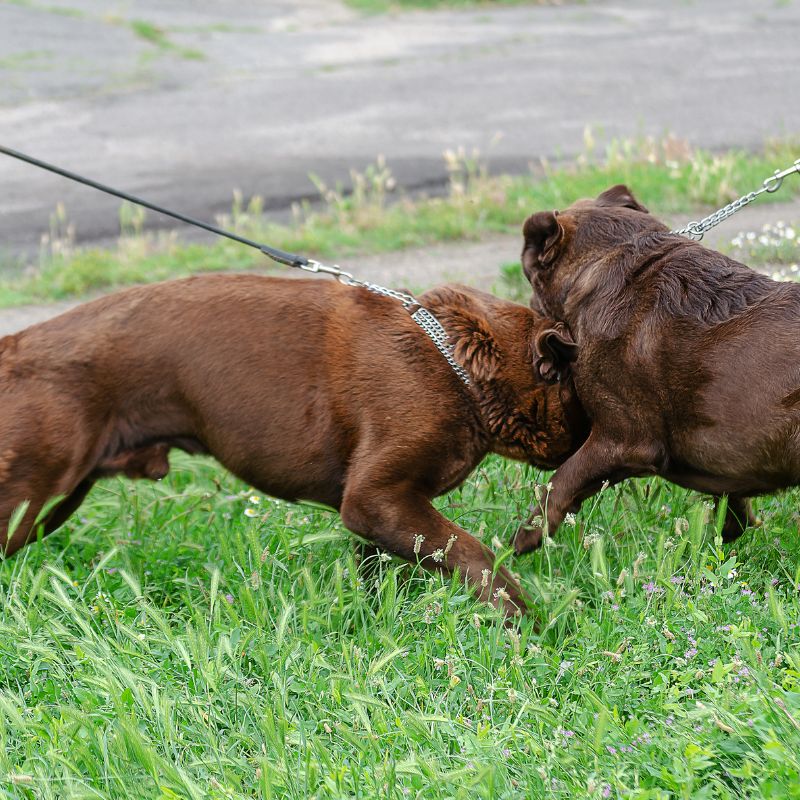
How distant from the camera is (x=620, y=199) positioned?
464 cm

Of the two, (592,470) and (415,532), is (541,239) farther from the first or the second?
(415,532)

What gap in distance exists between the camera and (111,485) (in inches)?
210

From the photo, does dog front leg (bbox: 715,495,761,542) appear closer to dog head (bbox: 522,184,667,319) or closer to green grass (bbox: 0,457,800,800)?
green grass (bbox: 0,457,800,800)

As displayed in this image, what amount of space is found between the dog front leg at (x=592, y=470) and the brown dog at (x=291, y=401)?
19 centimetres

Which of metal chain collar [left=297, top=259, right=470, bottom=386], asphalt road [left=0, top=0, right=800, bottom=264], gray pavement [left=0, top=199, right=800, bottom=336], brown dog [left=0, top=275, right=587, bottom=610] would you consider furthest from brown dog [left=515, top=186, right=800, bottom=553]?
asphalt road [left=0, top=0, right=800, bottom=264]

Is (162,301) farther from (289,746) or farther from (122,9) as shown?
(122,9)

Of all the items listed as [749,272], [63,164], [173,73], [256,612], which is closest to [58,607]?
[256,612]

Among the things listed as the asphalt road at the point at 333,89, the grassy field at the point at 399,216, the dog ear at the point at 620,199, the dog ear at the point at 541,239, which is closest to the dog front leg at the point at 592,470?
the dog ear at the point at 541,239

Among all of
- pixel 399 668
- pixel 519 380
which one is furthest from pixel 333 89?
pixel 399 668

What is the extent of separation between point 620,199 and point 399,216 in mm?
4650

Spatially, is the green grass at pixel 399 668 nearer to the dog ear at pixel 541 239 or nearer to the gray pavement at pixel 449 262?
the dog ear at pixel 541 239

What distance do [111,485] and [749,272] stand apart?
299 cm

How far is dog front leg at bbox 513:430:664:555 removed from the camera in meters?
4.06

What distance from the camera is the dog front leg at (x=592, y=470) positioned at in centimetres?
406
